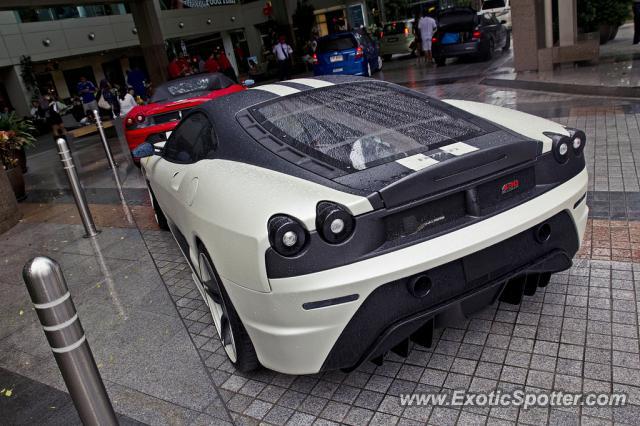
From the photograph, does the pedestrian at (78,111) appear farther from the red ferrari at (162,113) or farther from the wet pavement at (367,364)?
the wet pavement at (367,364)

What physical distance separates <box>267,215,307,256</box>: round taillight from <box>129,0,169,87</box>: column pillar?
60.6 feet

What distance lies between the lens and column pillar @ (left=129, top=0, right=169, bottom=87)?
19.0m

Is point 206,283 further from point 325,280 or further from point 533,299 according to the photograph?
point 533,299

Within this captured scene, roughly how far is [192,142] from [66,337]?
2.00m

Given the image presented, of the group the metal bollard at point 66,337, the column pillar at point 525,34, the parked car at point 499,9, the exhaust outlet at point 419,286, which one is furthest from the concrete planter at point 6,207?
the parked car at point 499,9

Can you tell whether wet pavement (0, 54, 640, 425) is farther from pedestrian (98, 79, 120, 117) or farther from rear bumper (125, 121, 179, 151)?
pedestrian (98, 79, 120, 117)

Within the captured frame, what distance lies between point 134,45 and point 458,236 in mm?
31657

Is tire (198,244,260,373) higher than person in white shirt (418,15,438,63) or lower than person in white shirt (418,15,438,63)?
lower

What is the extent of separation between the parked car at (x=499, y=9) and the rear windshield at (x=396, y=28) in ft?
13.0

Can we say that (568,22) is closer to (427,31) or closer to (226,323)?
(427,31)

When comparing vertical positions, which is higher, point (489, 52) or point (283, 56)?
point (283, 56)

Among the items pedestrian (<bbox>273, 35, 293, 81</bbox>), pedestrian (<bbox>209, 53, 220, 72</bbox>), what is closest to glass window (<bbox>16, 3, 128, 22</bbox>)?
pedestrian (<bbox>209, 53, 220, 72</bbox>)

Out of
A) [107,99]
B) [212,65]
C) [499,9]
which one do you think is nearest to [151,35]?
[212,65]

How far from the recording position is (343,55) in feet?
50.4
